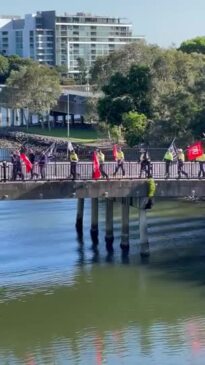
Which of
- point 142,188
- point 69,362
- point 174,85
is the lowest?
point 69,362

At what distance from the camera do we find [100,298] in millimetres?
40906

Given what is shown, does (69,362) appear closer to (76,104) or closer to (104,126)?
(104,126)

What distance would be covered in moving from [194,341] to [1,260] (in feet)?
48.6

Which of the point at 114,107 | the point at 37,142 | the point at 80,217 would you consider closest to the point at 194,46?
the point at 37,142

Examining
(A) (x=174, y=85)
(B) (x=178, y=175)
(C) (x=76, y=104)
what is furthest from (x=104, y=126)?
(B) (x=178, y=175)

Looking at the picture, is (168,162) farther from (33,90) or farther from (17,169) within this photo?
(33,90)

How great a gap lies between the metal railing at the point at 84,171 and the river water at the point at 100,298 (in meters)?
3.81

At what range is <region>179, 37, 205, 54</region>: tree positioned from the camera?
142 metres

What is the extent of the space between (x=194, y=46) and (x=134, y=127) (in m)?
61.5

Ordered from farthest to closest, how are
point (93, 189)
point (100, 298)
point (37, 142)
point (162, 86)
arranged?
point (37, 142), point (162, 86), point (93, 189), point (100, 298)

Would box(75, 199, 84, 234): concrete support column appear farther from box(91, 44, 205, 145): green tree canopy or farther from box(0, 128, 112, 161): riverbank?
box(0, 128, 112, 161): riverbank

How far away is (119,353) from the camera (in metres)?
33.9

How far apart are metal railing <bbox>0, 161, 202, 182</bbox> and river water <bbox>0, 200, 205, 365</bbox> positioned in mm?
3805

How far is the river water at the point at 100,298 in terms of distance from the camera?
34.3m
